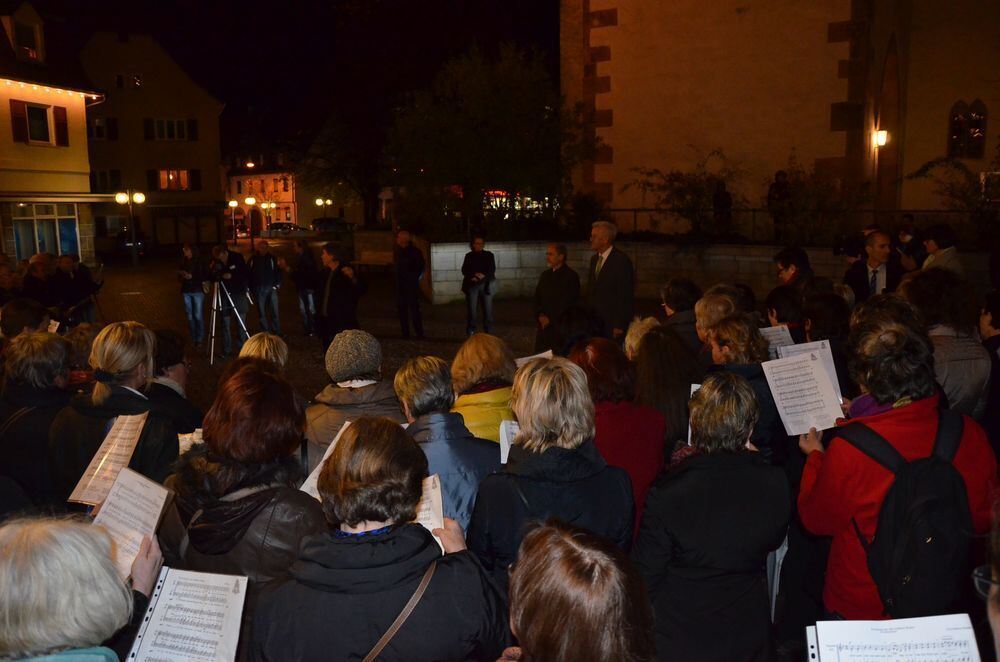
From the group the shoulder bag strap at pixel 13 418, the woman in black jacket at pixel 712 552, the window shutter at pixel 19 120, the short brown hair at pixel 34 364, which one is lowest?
the woman in black jacket at pixel 712 552

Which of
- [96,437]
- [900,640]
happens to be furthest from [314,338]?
[900,640]

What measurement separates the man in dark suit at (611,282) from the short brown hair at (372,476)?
646 cm

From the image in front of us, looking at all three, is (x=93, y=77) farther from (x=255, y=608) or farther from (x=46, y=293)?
(x=255, y=608)

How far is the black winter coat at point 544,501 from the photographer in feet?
10.1

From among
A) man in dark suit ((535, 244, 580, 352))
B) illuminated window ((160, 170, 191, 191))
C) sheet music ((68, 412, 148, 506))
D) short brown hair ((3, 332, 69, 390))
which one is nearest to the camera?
sheet music ((68, 412, 148, 506))

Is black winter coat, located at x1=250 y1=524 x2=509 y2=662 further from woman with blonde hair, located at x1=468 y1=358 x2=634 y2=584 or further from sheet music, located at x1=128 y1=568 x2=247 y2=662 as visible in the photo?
woman with blonde hair, located at x1=468 y1=358 x2=634 y2=584

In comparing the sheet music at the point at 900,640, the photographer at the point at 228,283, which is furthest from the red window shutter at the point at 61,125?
the sheet music at the point at 900,640

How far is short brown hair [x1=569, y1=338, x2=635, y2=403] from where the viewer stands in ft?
13.7

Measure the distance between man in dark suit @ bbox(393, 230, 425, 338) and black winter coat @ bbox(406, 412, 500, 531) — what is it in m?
10.6

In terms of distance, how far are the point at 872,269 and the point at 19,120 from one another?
31214 millimetres

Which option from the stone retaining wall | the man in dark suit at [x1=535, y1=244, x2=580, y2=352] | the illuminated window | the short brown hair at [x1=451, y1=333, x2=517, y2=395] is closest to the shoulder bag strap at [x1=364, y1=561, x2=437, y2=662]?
the short brown hair at [x1=451, y1=333, x2=517, y2=395]

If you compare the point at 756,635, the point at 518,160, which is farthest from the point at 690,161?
the point at 756,635

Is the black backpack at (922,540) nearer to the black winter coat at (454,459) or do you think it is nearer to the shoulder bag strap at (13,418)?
the black winter coat at (454,459)

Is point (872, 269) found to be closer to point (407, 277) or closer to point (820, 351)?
point (820, 351)
